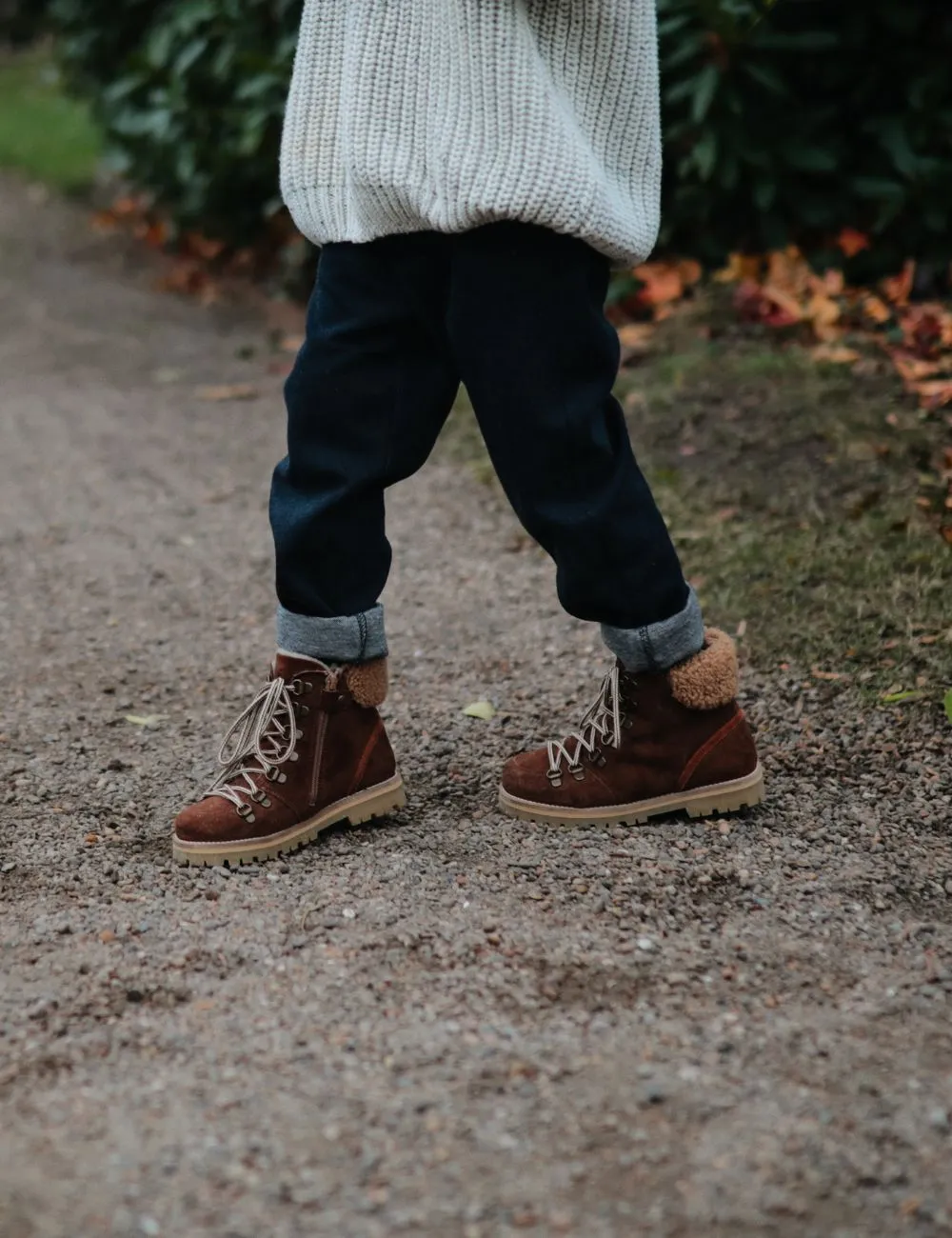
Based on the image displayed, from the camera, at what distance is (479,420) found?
2.15 m

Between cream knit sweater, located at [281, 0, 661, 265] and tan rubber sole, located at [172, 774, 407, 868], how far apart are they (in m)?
0.83

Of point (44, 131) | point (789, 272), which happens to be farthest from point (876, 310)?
point (44, 131)

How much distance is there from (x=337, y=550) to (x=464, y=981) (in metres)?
0.64

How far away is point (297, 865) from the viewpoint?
2.26 m

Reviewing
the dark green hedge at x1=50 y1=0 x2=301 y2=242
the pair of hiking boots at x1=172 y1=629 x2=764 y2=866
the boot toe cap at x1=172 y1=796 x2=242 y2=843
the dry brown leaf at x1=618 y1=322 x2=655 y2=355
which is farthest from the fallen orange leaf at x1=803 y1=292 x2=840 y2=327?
the boot toe cap at x1=172 y1=796 x2=242 y2=843

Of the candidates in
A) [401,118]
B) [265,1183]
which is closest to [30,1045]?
[265,1183]

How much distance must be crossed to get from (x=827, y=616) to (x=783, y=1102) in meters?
1.57

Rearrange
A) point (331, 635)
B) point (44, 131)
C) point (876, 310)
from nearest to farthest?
point (331, 635) < point (876, 310) < point (44, 131)

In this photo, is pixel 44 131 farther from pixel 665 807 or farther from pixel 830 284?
pixel 665 807

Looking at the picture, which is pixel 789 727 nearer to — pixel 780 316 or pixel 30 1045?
pixel 30 1045

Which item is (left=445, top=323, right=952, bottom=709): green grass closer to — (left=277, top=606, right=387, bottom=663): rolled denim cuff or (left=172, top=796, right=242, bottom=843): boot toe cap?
(left=277, top=606, right=387, bottom=663): rolled denim cuff

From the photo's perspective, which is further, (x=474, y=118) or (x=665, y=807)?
(x=665, y=807)

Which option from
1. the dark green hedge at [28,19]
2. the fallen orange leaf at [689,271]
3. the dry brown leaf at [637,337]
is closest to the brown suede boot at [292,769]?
the dry brown leaf at [637,337]

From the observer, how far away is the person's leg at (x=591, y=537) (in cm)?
203
